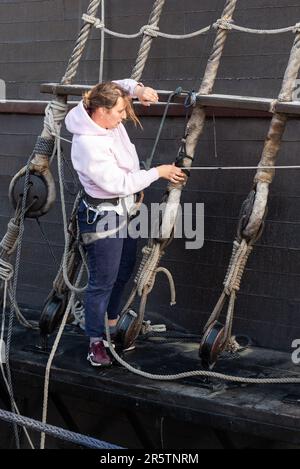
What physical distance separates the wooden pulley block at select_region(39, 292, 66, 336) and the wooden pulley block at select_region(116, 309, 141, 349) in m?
0.39

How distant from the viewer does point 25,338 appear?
4.27 meters

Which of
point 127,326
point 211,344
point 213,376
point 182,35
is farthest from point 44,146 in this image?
point 213,376

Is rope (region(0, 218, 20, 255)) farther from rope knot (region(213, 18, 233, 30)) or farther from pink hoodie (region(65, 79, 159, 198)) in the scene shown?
rope knot (region(213, 18, 233, 30))

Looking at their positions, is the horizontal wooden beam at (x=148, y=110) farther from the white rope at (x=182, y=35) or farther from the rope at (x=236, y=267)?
the rope at (x=236, y=267)

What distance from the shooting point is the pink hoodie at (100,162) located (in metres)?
3.33

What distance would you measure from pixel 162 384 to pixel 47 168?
1.32 meters

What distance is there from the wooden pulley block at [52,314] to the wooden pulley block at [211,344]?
84 cm

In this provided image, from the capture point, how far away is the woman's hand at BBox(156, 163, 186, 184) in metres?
3.46

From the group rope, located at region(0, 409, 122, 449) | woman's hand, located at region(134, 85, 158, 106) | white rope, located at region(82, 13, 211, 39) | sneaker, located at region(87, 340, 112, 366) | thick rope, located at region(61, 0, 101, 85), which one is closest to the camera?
rope, located at region(0, 409, 122, 449)

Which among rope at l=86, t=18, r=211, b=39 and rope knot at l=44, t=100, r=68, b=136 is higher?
rope at l=86, t=18, r=211, b=39

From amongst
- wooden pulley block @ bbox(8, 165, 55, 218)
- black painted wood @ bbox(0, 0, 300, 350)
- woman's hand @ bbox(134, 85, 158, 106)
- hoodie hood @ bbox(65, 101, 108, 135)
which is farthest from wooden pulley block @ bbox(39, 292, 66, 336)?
woman's hand @ bbox(134, 85, 158, 106)

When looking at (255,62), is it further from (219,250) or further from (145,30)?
(219,250)

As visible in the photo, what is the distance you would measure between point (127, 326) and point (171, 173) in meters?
0.74

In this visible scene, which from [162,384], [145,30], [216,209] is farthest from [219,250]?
[145,30]
